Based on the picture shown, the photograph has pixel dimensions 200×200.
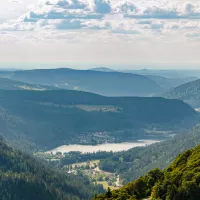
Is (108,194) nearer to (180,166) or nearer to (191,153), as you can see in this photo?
(180,166)

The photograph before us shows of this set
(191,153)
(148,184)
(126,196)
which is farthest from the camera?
(191,153)

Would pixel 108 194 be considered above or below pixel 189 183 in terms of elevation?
below

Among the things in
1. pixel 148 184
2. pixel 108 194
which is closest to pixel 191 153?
pixel 148 184

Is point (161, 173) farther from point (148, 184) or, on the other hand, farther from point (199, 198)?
point (199, 198)

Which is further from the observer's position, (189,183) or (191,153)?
(191,153)

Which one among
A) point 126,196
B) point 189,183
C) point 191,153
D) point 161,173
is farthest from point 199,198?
point 191,153

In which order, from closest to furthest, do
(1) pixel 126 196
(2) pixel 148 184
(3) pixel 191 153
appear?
1. (1) pixel 126 196
2. (2) pixel 148 184
3. (3) pixel 191 153
